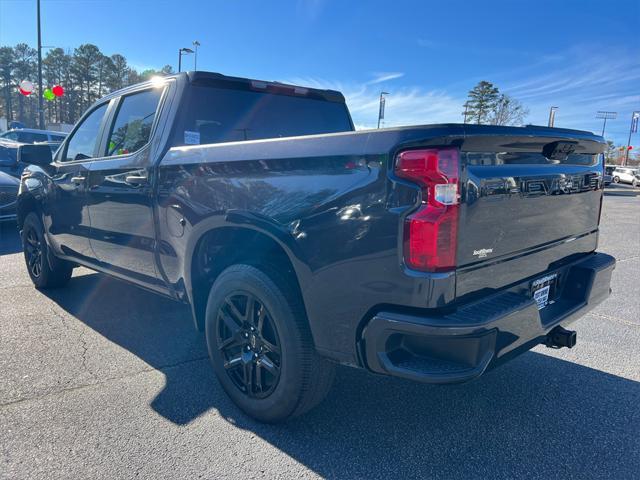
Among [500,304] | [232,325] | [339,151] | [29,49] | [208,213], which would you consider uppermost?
[29,49]

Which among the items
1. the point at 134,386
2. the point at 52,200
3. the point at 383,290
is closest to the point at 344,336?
the point at 383,290

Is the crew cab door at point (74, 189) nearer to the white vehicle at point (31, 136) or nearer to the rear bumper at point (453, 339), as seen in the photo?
the rear bumper at point (453, 339)

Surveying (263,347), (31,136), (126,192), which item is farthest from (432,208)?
(31,136)

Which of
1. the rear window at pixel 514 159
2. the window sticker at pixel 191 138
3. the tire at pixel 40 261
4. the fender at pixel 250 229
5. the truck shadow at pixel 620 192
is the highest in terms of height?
the window sticker at pixel 191 138

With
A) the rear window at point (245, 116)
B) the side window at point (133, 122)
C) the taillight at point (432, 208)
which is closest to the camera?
the taillight at point (432, 208)

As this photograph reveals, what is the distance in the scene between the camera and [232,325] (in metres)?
2.75

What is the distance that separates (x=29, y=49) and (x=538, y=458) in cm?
7988

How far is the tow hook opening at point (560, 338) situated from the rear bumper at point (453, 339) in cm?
39

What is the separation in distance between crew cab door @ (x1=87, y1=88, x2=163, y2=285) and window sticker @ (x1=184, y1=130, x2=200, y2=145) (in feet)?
0.86

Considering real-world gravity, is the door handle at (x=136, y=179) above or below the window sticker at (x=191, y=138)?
below

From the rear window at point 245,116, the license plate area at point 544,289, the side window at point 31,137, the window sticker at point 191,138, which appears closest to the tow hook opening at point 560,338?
the license plate area at point 544,289

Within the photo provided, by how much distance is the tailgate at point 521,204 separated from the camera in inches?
78.8

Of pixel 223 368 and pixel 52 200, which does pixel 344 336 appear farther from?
pixel 52 200

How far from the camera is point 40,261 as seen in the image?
4.97 m
